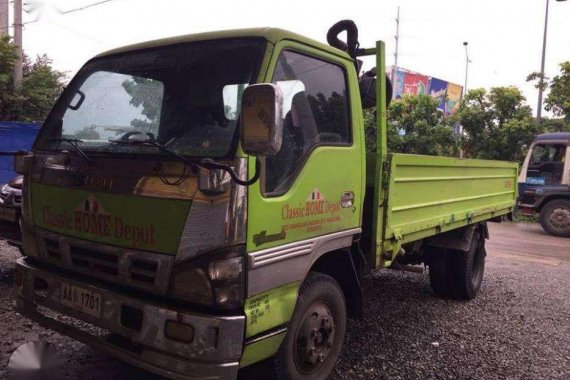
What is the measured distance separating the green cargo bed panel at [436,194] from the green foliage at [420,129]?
1014 cm

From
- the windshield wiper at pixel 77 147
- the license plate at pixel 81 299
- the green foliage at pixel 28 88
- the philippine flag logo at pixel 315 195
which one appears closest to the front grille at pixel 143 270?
the license plate at pixel 81 299

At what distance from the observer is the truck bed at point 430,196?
10.7 feet

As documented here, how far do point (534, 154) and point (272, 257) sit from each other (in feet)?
40.5

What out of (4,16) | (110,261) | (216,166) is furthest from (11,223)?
(4,16)

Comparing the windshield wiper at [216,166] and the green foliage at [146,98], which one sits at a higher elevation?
the green foliage at [146,98]

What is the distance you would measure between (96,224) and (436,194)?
2.81 meters

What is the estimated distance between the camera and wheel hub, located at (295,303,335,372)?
271 cm

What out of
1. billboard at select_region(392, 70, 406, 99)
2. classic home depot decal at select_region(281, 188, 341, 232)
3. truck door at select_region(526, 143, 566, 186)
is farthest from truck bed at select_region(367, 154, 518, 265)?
billboard at select_region(392, 70, 406, 99)

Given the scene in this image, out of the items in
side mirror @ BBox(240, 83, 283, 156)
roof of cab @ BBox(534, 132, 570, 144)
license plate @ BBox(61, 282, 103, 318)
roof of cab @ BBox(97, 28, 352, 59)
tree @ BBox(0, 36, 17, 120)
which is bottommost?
license plate @ BBox(61, 282, 103, 318)

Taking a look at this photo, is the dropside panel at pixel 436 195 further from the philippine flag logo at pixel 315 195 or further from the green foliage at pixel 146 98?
the green foliage at pixel 146 98

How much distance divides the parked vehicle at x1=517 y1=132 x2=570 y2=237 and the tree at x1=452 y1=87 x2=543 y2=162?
91.1 inches

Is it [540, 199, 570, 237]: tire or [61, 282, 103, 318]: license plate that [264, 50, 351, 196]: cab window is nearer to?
[61, 282, 103, 318]: license plate

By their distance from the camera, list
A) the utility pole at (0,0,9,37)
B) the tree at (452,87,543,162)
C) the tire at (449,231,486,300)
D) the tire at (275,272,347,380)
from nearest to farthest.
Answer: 1. the tire at (275,272,347,380)
2. the tire at (449,231,486,300)
3. the utility pole at (0,0,9,37)
4. the tree at (452,87,543,162)

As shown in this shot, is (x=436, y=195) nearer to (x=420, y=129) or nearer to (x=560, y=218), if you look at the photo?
(x=560, y=218)
